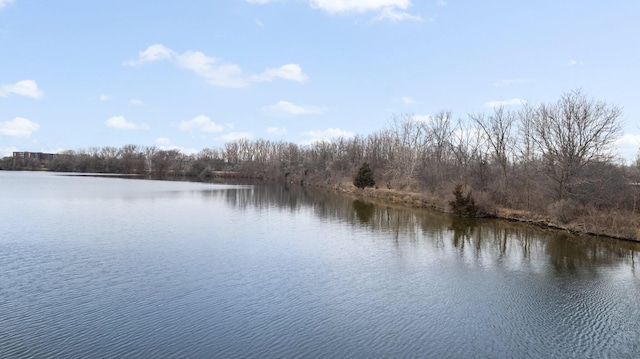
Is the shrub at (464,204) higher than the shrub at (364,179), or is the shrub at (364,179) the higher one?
the shrub at (364,179)

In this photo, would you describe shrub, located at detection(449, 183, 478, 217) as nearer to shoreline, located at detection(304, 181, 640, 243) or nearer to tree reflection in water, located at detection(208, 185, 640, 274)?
shoreline, located at detection(304, 181, 640, 243)

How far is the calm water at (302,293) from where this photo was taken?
908 centimetres

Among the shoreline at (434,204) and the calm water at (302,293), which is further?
the shoreline at (434,204)

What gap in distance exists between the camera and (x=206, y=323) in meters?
9.86

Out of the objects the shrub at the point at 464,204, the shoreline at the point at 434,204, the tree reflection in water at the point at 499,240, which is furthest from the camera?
the shrub at the point at 464,204

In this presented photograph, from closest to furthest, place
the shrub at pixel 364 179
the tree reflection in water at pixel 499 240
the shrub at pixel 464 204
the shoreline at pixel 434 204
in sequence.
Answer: the tree reflection in water at pixel 499 240
the shoreline at pixel 434 204
the shrub at pixel 464 204
the shrub at pixel 364 179

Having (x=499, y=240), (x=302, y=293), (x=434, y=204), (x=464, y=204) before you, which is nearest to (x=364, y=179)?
(x=434, y=204)

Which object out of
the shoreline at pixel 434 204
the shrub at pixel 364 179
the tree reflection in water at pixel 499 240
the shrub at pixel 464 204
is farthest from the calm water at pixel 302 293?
the shrub at pixel 364 179

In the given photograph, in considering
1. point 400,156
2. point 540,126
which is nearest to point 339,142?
point 400,156

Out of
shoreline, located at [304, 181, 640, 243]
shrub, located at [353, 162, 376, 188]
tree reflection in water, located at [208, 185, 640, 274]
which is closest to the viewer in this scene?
tree reflection in water, located at [208, 185, 640, 274]

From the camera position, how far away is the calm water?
9.08m

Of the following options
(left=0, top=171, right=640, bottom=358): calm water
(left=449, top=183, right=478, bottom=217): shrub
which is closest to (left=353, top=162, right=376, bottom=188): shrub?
(left=449, top=183, right=478, bottom=217): shrub

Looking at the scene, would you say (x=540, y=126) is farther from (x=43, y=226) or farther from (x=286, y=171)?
(x=286, y=171)

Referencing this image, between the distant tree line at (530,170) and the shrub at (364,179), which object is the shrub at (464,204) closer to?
the distant tree line at (530,170)
